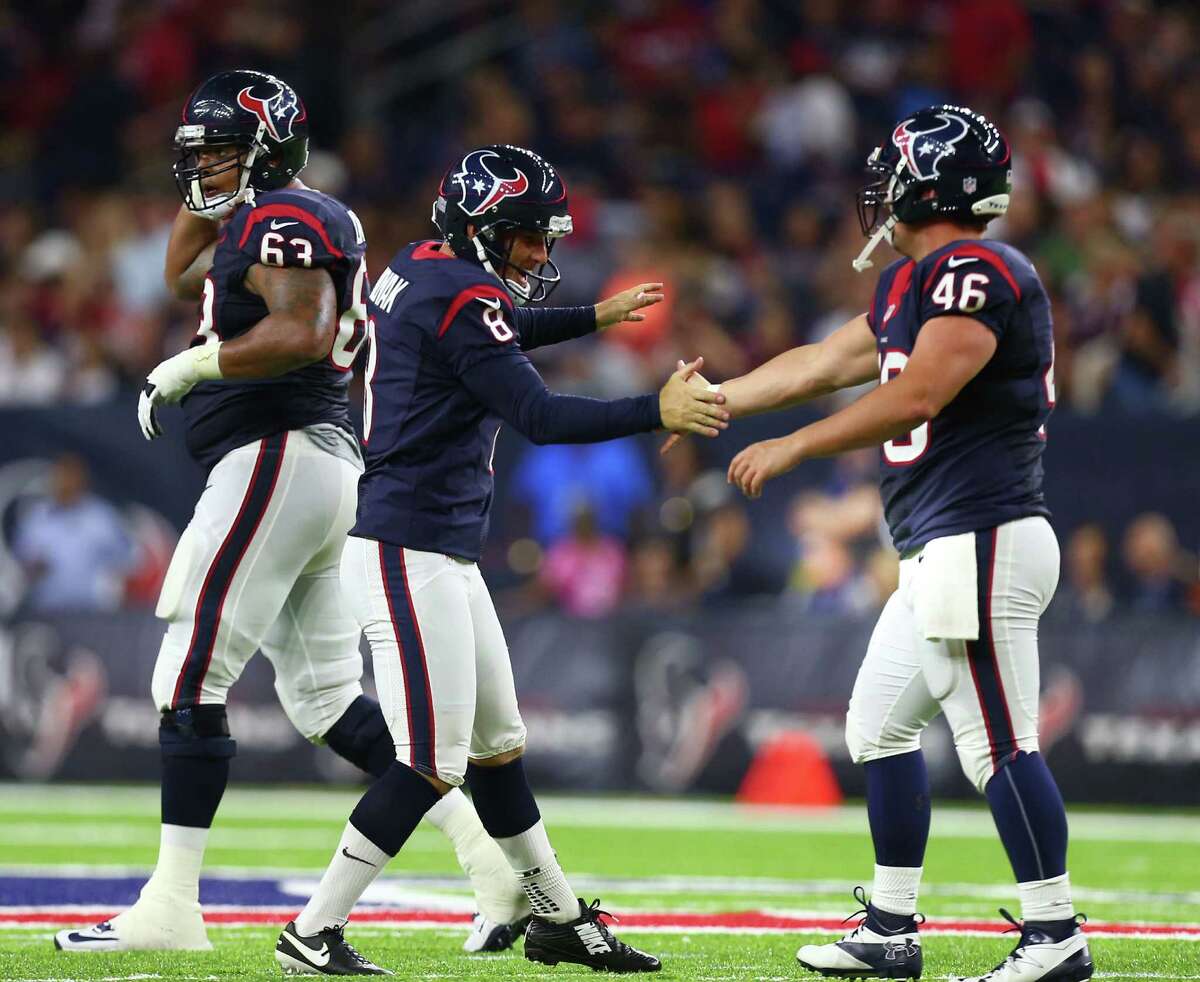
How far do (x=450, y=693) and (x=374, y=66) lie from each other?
1088cm

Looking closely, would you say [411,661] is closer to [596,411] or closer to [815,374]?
[596,411]

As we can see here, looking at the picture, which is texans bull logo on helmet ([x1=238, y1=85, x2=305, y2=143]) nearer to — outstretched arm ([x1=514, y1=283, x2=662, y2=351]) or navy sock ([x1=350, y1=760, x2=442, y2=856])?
outstretched arm ([x1=514, y1=283, x2=662, y2=351])

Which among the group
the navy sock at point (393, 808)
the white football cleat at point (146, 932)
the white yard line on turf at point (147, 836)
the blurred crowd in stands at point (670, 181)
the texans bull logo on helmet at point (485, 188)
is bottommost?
the white football cleat at point (146, 932)

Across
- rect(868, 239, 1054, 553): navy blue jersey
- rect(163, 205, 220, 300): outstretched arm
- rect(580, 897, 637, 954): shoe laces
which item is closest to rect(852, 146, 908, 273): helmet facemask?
rect(868, 239, 1054, 553): navy blue jersey

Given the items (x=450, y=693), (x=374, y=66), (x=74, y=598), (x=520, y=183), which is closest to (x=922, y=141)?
(x=520, y=183)

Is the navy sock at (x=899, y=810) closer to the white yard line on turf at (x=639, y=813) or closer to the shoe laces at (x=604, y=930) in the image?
the shoe laces at (x=604, y=930)

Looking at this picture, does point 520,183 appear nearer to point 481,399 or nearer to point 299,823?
point 481,399

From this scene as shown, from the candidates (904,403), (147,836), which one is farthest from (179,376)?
(147,836)

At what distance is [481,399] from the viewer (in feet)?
16.1

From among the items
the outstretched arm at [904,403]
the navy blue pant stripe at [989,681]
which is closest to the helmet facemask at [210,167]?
the outstretched arm at [904,403]

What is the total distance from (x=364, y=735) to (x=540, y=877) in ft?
2.55

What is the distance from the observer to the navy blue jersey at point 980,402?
4.74 m

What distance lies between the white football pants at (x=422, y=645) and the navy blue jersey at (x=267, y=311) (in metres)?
0.67

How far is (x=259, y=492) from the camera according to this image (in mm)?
5465
